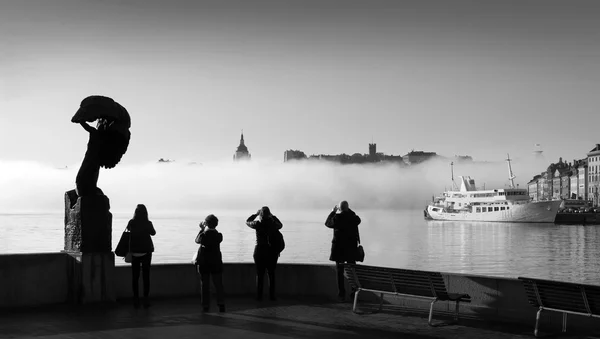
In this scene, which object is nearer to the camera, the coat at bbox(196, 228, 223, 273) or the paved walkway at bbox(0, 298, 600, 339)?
the paved walkway at bbox(0, 298, 600, 339)

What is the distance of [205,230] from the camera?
12.3 m

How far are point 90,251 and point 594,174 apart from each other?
19287 cm

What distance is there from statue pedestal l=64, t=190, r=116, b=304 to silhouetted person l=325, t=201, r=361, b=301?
3.60 meters

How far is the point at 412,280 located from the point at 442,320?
695mm

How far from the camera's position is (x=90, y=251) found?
12.7 meters

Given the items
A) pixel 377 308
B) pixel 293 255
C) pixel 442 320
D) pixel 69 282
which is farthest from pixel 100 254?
pixel 293 255

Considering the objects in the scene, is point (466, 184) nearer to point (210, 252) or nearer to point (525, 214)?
point (525, 214)

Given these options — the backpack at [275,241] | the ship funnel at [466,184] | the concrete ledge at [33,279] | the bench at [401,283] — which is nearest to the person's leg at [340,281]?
the bench at [401,283]

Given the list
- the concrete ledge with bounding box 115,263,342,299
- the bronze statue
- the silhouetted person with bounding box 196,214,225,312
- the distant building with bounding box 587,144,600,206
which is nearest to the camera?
the silhouetted person with bounding box 196,214,225,312

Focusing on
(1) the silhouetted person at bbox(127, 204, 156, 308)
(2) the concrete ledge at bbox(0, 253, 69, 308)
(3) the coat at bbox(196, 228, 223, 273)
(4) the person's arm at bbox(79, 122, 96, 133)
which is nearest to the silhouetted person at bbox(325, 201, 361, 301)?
(3) the coat at bbox(196, 228, 223, 273)

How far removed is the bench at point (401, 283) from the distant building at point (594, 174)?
184 meters

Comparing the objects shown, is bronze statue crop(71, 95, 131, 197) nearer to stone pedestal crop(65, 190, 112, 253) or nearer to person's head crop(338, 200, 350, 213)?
stone pedestal crop(65, 190, 112, 253)

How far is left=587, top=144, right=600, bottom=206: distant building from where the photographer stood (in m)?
186

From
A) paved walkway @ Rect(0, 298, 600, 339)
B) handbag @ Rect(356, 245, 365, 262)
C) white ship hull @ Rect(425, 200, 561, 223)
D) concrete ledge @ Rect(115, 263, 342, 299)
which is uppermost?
handbag @ Rect(356, 245, 365, 262)
